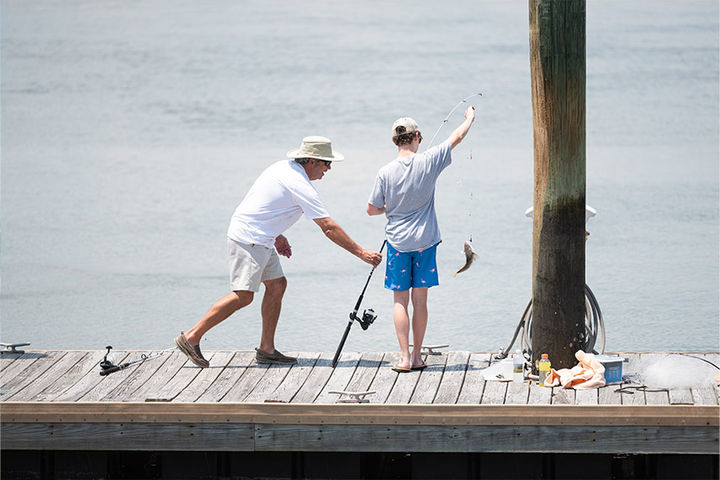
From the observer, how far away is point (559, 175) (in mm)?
5730

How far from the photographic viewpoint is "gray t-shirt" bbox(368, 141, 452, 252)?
595 cm

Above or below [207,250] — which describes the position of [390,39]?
above

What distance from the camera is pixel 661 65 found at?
1933 cm

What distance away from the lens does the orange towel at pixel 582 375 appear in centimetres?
572

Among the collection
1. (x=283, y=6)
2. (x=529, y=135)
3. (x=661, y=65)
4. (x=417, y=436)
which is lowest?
(x=417, y=436)

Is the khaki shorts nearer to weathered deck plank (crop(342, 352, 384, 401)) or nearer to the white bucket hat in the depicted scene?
the white bucket hat

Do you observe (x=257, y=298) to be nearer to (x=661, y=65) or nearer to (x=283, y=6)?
(x=661, y=65)

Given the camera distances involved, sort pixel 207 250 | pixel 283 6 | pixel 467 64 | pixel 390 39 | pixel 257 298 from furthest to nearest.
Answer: pixel 283 6
pixel 390 39
pixel 467 64
pixel 207 250
pixel 257 298

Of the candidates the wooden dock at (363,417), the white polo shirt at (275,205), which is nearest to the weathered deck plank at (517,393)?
the wooden dock at (363,417)

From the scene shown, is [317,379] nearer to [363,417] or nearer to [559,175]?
[363,417]

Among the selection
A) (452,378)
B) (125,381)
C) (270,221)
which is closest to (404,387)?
(452,378)

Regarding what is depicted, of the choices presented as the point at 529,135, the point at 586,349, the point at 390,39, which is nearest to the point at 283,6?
the point at 390,39

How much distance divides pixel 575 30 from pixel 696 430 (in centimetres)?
182

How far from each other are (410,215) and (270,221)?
68cm
